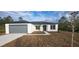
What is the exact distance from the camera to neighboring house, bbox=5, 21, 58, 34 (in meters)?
3.43

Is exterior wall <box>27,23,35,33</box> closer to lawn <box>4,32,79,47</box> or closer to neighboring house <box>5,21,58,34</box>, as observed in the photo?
neighboring house <box>5,21,58,34</box>

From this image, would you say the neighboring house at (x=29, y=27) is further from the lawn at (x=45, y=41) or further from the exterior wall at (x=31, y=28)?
the lawn at (x=45, y=41)

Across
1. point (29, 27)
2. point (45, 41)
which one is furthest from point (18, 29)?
point (45, 41)

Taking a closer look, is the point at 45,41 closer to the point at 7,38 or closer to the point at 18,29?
the point at 18,29

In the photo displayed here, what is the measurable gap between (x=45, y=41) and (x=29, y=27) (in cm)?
45

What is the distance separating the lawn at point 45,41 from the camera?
3367 mm

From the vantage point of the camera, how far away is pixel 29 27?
3.50 m

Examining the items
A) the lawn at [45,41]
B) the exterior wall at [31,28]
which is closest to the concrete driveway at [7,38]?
the lawn at [45,41]

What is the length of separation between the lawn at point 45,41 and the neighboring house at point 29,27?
0.15 meters

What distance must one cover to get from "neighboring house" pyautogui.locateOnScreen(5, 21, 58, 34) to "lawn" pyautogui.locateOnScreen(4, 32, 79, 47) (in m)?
0.15

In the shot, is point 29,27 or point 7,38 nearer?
point 7,38

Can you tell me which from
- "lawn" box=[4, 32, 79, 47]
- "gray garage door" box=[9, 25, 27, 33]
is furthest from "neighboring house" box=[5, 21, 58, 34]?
"lawn" box=[4, 32, 79, 47]
